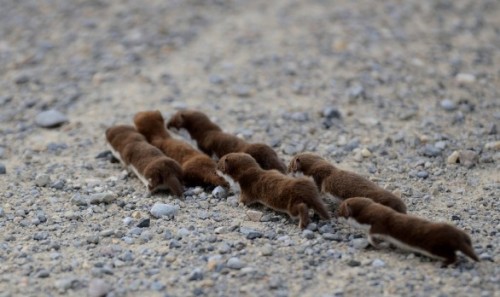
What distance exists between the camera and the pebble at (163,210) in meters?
7.82

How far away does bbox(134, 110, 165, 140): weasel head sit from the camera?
9.67m

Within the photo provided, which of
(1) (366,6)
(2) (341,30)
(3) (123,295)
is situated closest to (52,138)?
(3) (123,295)

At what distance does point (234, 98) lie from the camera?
37.9 ft

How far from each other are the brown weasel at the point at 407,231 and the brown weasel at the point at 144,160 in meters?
2.00

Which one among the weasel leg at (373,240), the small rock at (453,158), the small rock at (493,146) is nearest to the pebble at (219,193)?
the weasel leg at (373,240)

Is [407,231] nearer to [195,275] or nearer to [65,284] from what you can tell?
[195,275]

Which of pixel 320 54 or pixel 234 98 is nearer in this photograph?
pixel 234 98

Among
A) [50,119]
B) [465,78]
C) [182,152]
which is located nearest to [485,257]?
[182,152]

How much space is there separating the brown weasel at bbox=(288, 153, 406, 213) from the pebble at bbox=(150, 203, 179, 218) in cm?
133

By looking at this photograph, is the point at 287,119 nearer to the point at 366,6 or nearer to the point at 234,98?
the point at 234,98

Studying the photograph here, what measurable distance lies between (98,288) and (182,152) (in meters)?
2.94

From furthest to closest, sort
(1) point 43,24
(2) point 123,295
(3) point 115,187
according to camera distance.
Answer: (1) point 43,24 → (3) point 115,187 → (2) point 123,295

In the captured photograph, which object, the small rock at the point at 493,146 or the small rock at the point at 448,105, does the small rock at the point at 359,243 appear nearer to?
the small rock at the point at 493,146

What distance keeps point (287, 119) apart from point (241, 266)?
14.0 ft
